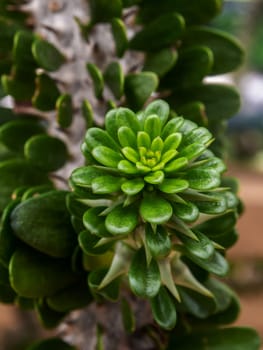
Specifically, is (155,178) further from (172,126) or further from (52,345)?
(52,345)

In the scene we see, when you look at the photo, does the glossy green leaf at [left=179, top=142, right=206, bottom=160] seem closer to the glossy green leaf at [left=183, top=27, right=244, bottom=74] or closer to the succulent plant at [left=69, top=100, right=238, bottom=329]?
the succulent plant at [left=69, top=100, right=238, bottom=329]

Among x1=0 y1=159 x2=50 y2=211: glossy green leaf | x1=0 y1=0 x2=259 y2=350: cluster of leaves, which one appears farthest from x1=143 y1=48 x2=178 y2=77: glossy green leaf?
x1=0 y1=159 x2=50 y2=211: glossy green leaf

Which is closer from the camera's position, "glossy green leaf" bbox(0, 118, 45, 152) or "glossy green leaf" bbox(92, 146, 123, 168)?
"glossy green leaf" bbox(92, 146, 123, 168)

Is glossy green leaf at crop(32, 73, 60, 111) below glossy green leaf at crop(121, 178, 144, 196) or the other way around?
the other way around

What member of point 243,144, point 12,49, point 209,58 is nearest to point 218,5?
point 209,58

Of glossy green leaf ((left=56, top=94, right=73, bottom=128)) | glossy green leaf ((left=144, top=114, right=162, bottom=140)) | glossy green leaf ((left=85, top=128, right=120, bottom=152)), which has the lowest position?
glossy green leaf ((left=85, top=128, right=120, bottom=152))

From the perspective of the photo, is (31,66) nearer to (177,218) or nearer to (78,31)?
(78,31)
